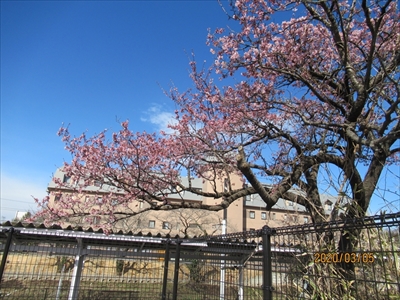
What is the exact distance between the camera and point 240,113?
6965 millimetres

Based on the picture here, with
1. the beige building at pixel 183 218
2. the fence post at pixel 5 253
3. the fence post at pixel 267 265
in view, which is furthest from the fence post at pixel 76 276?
A: the fence post at pixel 267 265

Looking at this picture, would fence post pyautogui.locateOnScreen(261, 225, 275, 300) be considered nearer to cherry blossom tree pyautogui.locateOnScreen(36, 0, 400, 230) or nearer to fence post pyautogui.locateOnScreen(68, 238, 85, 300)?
cherry blossom tree pyautogui.locateOnScreen(36, 0, 400, 230)

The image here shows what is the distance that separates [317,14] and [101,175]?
6346 mm

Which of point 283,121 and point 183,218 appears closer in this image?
point 283,121

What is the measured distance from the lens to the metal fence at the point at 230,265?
247 cm

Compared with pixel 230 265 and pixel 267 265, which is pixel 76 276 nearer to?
pixel 230 265

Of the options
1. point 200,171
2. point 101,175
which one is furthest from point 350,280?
point 101,175

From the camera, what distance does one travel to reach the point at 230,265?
443cm

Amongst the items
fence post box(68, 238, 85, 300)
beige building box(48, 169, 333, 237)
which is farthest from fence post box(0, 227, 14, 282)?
beige building box(48, 169, 333, 237)

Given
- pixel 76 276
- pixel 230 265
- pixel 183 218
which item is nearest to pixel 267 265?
pixel 230 265

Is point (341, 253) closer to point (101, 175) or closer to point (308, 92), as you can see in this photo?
point (308, 92)

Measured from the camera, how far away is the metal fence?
2.47 meters
